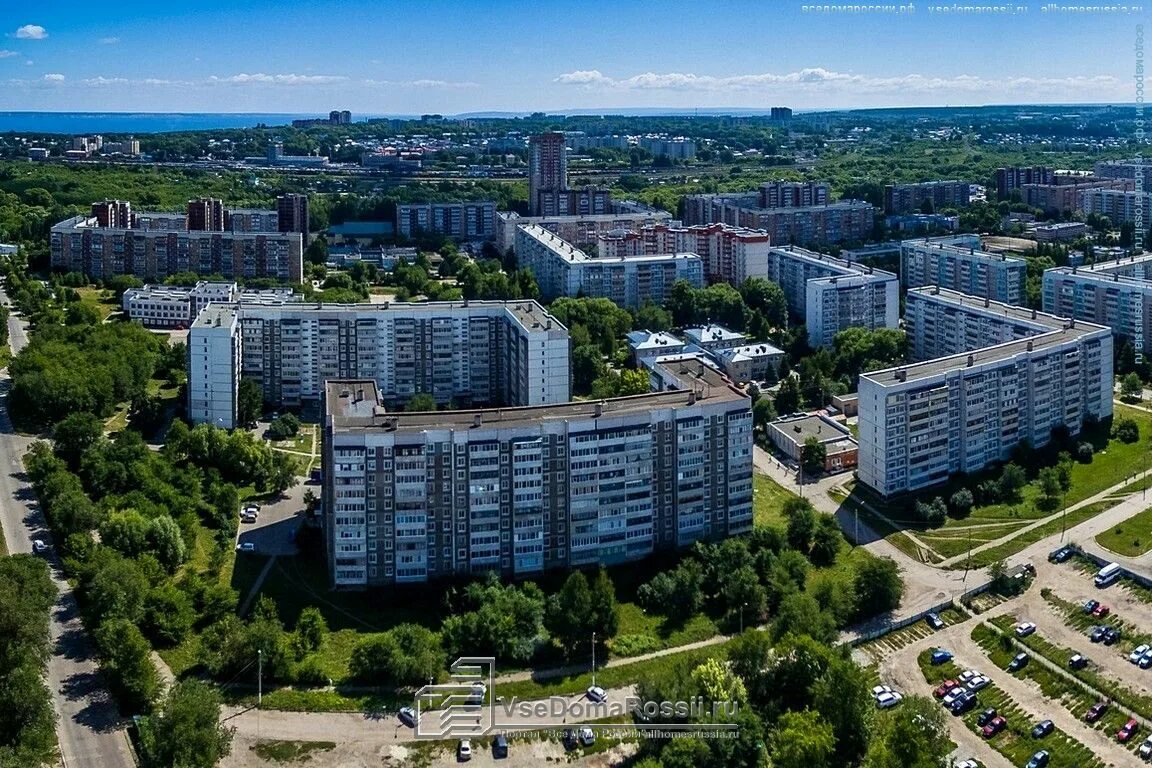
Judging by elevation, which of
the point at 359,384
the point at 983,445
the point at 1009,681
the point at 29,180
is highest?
the point at 29,180

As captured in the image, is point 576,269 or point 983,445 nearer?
point 983,445

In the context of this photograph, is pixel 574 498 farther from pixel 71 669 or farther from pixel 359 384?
pixel 71 669

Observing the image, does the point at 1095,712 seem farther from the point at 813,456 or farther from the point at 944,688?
the point at 813,456

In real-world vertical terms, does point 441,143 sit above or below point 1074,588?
above

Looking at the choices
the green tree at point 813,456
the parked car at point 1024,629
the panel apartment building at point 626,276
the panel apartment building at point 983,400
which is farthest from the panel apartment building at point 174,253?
the parked car at point 1024,629

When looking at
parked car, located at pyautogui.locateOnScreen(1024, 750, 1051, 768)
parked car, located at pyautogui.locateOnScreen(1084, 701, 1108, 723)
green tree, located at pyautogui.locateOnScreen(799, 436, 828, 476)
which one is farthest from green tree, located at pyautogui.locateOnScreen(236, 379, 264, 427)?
parked car, located at pyautogui.locateOnScreen(1084, 701, 1108, 723)

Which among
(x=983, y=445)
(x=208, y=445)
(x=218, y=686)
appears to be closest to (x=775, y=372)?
(x=983, y=445)

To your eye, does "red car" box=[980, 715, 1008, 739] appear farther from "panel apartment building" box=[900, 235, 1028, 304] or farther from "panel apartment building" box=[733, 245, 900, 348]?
"panel apartment building" box=[900, 235, 1028, 304]

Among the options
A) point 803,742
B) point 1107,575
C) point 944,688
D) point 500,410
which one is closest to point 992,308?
point 1107,575
